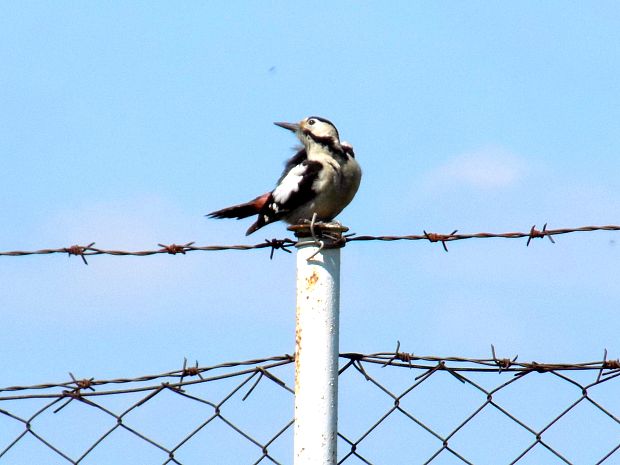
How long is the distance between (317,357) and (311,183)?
9.36 ft

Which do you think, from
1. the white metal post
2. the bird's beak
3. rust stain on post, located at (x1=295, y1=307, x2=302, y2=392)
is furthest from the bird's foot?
the bird's beak

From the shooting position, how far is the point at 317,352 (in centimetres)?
324

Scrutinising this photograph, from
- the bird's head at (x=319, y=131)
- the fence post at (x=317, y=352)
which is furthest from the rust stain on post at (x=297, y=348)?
the bird's head at (x=319, y=131)

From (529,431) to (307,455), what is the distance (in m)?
0.81

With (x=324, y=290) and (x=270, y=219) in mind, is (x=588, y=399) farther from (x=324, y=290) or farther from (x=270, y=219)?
(x=270, y=219)

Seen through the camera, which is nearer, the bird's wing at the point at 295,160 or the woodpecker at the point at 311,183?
the woodpecker at the point at 311,183

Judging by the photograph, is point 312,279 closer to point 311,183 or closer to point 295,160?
point 311,183

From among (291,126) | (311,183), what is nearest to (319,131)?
(291,126)

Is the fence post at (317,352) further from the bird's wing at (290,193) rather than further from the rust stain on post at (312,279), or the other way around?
the bird's wing at (290,193)

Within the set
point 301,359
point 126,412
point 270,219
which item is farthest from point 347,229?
point 270,219

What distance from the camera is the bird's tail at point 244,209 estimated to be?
641cm

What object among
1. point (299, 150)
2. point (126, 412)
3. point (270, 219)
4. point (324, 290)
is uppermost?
point (299, 150)

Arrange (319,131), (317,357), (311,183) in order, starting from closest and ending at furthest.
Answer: (317,357) → (311,183) → (319,131)

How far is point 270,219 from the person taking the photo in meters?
6.27
